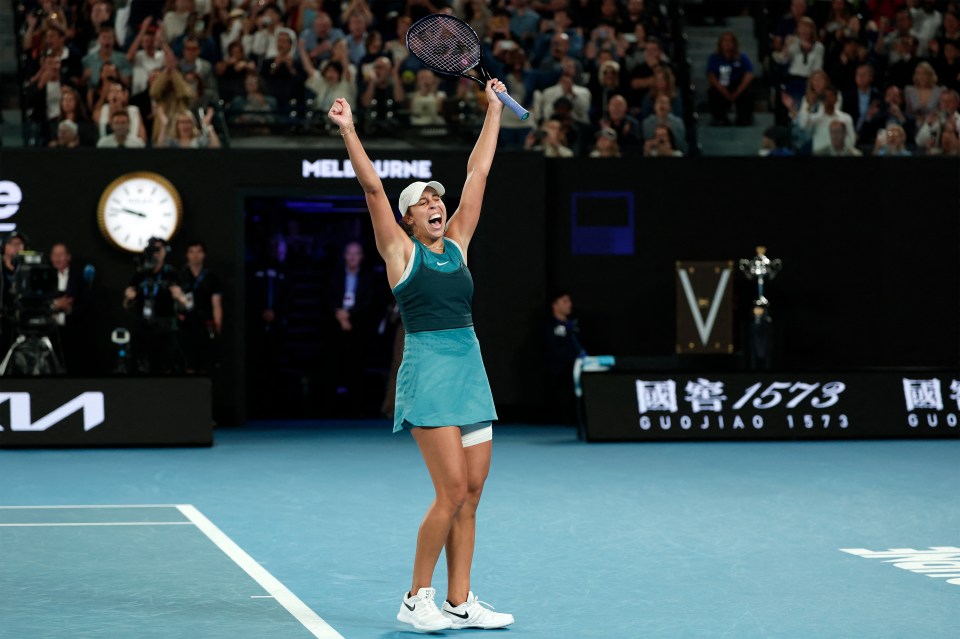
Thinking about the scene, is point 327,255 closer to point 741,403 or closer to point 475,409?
point 741,403

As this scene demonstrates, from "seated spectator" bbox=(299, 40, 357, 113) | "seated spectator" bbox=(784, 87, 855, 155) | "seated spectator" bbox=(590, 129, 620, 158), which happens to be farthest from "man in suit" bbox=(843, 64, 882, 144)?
"seated spectator" bbox=(299, 40, 357, 113)

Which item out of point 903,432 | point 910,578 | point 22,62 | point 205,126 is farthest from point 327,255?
point 910,578

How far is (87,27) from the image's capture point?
18922 millimetres

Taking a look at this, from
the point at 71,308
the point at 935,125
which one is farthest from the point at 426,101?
the point at 935,125

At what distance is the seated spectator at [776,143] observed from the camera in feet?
60.4

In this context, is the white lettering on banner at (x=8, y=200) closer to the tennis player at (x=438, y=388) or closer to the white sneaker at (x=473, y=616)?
the tennis player at (x=438, y=388)

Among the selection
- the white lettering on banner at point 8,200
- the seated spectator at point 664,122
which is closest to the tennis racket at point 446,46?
the seated spectator at point 664,122

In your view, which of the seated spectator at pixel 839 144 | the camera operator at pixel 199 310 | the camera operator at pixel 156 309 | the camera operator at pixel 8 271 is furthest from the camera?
the seated spectator at pixel 839 144

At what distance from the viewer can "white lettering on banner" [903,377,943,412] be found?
1600cm

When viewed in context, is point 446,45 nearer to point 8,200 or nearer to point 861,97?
point 8,200

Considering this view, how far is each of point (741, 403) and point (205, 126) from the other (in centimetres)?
688

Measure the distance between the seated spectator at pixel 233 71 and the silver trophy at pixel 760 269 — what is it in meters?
5.85

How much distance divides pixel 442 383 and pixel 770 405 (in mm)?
9944

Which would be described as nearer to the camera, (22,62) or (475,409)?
(475,409)
